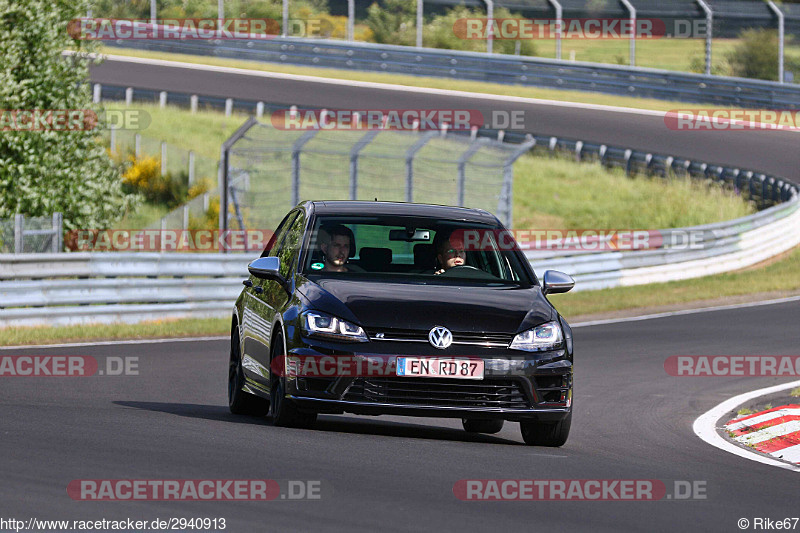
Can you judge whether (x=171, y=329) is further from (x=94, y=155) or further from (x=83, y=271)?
(x=94, y=155)

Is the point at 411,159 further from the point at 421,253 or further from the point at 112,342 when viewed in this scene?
the point at 421,253

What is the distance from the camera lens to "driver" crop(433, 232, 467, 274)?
9.98 meters

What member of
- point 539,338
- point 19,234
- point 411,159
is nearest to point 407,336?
point 539,338

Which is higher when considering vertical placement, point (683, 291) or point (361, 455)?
point (361, 455)

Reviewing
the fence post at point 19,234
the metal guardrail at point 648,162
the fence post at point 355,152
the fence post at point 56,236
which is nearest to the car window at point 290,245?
the fence post at point 19,234

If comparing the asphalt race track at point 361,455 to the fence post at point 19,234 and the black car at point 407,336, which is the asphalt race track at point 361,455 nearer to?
the black car at point 407,336

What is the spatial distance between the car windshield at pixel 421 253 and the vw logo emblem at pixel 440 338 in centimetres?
84

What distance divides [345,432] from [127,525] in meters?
3.47

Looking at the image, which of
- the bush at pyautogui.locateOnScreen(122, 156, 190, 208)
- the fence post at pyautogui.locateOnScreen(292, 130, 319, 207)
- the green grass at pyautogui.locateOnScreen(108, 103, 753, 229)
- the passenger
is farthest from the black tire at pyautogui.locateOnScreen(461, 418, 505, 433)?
the bush at pyautogui.locateOnScreen(122, 156, 190, 208)

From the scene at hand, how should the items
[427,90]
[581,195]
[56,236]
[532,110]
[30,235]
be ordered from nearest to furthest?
[30,235]
[56,236]
[581,195]
[532,110]
[427,90]

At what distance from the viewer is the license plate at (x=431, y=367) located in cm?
875

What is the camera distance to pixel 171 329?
18.5 metres

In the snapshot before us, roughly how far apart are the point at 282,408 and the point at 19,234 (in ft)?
34.5

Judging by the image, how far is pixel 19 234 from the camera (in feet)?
61.5
